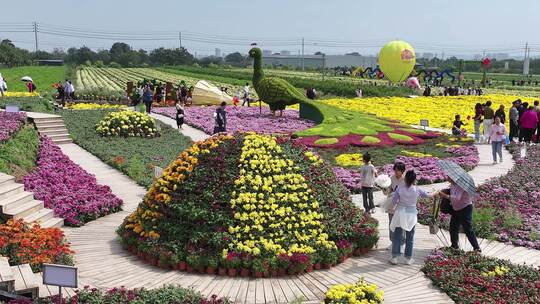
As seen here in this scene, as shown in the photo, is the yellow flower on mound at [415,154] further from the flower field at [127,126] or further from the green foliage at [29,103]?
the green foliage at [29,103]

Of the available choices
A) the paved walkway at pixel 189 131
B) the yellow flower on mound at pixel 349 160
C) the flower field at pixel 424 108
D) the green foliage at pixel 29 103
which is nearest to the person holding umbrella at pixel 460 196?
the yellow flower on mound at pixel 349 160

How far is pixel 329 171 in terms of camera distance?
1045cm

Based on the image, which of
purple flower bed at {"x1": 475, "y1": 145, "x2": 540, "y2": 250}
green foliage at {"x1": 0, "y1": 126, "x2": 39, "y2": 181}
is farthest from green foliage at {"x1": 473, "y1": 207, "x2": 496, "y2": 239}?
green foliage at {"x1": 0, "y1": 126, "x2": 39, "y2": 181}

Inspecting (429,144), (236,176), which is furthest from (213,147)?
(429,144)

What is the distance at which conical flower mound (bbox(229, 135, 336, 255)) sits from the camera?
28.7 ft

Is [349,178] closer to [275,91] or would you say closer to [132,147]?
[132,147]

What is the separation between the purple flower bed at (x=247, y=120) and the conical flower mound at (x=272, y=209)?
1424 cm

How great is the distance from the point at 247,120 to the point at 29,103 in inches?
392

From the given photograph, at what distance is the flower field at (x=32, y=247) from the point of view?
8.34m

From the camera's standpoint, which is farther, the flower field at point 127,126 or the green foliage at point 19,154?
the flower field at point 127,126

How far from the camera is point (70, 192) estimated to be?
41.5 ft

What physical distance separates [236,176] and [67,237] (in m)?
3.41

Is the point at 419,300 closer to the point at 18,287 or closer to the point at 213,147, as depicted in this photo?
the point at 213,147

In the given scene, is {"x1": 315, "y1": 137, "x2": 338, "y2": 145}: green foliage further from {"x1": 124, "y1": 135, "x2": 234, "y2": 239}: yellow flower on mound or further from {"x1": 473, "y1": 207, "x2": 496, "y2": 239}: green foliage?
{"x1": 124, "y1": 135, "x2": 234, "y2": 239}: yellow flower on mound
